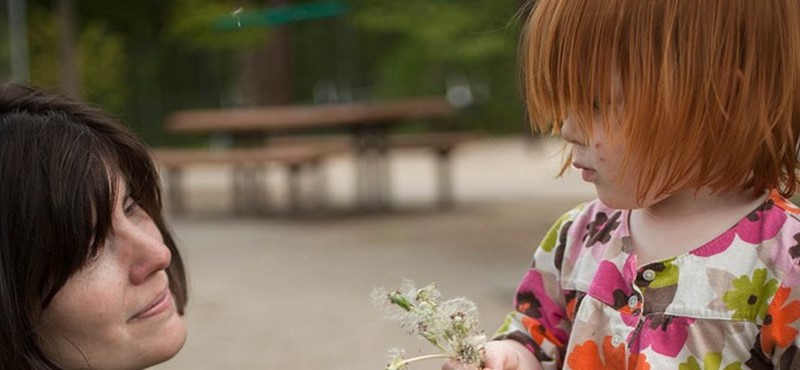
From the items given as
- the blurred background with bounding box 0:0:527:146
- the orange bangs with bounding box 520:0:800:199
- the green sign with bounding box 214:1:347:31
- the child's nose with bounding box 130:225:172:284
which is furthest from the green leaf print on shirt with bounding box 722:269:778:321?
the blurred background with bounding box 0:0:527:146

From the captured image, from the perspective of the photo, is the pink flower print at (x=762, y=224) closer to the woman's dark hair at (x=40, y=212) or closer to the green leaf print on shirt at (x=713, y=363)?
the green leaf print on shirt at (x=713, y=363)

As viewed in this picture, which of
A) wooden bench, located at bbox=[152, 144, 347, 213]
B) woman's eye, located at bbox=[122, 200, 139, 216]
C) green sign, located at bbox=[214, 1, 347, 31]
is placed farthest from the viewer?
green sign, located at bbox=[214, 1, 347, 31]

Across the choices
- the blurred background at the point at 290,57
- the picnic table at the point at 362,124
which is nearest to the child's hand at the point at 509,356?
the picnic table at the point at 362,124

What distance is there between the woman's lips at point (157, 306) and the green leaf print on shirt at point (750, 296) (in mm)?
806

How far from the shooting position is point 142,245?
1.69 meters

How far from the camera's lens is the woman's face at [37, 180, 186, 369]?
5.43ft

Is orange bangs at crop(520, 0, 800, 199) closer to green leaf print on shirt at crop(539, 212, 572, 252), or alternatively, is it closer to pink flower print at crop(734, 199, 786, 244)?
pink flower print at crop(734, 199, 786, 244)

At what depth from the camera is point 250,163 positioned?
10.4m

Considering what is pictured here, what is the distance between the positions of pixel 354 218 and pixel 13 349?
8393mm

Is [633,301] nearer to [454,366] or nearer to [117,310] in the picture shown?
[454,366]

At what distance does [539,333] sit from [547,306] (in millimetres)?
39

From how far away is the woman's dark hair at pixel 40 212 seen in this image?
1.60m

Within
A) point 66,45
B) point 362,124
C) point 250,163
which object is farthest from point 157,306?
point 66,45

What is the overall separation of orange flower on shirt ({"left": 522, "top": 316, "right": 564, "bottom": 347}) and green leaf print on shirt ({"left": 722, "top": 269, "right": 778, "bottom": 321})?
31 cm
